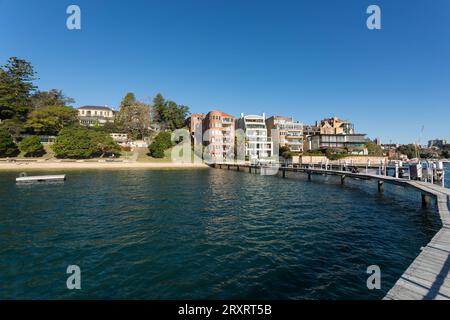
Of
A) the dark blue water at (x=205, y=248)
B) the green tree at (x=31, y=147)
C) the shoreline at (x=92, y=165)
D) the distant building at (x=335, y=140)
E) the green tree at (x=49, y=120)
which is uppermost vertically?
the green tree at (x=49, y=120)

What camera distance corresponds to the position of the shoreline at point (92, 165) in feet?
220

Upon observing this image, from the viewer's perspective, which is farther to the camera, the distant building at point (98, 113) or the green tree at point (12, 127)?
the distant building at point (98, 113)

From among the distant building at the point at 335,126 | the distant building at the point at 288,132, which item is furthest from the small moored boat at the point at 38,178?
the distant building at the point at 335,126

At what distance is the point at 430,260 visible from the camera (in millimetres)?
9086

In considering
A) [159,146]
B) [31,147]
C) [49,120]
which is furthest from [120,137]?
[31,147]

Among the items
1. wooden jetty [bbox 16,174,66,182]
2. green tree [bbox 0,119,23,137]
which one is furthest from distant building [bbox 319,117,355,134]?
green tree [bbox 0,119,23,137]

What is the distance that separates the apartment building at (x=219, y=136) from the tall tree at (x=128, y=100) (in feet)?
154

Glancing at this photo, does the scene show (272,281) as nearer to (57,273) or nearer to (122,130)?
(57,273)

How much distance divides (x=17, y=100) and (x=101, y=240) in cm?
11943

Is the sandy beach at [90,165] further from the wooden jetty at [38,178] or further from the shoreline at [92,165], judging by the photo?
the wooden jetty at [38,178]

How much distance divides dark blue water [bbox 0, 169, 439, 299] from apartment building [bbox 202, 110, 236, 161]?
76.4 meters

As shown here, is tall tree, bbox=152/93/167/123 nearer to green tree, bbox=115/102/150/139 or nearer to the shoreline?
green tree, bbox=115/102/150/139

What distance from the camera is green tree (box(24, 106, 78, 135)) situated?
87.5m

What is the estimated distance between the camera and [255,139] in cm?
10331
